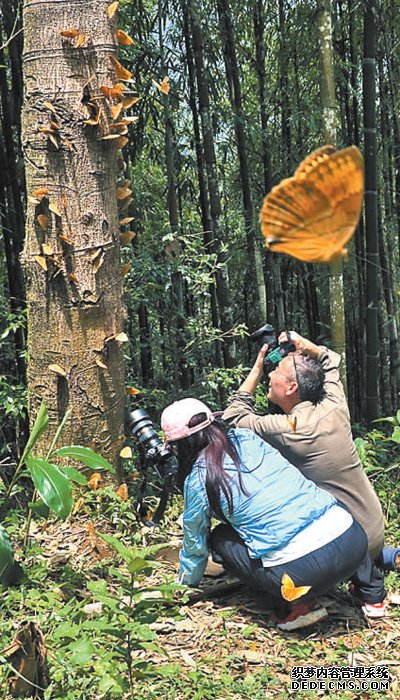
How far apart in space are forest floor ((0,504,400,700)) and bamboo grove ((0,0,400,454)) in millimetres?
766

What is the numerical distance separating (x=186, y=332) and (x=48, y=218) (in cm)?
178

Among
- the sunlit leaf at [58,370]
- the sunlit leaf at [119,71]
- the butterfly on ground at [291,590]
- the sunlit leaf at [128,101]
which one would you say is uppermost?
the sunlit leaf at [119,71]

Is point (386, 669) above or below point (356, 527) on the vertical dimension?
below

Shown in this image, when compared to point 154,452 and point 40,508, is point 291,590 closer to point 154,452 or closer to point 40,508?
point 154,452

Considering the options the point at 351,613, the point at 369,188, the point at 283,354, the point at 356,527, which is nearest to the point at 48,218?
the point at 283,354

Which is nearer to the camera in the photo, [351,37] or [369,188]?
[369,188]

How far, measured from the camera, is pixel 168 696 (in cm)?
177

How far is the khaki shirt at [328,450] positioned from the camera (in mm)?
2412

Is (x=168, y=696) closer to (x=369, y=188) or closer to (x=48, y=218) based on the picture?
(x=48, y=218)

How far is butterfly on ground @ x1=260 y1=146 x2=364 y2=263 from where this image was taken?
0.96 ft

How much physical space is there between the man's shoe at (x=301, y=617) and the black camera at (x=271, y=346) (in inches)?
34.8

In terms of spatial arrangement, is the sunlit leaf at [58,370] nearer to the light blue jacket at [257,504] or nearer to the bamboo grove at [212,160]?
the bamboo grove at [212,160]

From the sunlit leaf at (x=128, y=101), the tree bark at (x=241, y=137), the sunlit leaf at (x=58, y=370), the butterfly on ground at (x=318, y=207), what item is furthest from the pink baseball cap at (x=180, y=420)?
the tree bark at (x=241, y=137)

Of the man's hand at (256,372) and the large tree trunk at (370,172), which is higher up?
the large tree trunk at (370,172)
